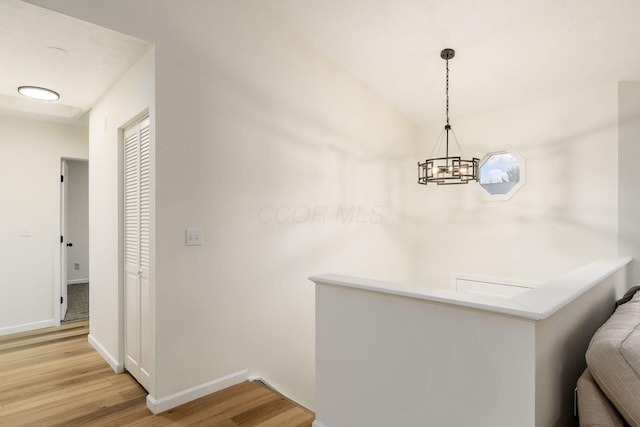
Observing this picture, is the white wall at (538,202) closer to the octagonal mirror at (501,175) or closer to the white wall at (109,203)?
the octagonal mirror at (501,175)

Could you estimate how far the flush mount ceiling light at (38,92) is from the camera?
2.91m

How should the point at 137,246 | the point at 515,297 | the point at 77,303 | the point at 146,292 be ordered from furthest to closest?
1. the point at 77,303
2. the point at 137,246
3. the point at 146,292
4. the point at 515,297

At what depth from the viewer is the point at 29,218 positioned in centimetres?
396

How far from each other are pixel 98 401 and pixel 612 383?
2.93 m

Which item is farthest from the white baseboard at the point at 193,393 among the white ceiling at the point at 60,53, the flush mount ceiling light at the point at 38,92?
the flush mount ceiling light at the point at 38,92

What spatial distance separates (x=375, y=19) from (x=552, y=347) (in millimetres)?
2667

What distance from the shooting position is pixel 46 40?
7.38ft

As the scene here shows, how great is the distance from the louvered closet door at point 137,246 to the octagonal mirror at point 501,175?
3.60m

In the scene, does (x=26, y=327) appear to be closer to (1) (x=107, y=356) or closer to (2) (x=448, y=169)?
(1) (x=107, y=356)

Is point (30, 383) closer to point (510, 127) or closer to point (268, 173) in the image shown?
point (268, 173)

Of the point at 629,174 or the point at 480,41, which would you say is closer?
the point at 480,41

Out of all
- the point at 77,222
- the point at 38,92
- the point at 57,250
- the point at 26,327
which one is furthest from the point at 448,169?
the point at 77,222

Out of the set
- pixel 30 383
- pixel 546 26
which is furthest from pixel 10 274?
pixel 546 26

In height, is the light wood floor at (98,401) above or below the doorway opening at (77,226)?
below
